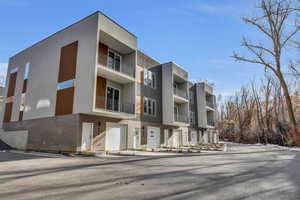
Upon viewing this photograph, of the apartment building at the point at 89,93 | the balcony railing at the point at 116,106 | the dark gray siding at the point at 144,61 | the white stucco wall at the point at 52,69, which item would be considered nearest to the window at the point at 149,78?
the apartment building at the point at 89,93

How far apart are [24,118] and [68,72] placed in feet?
24.8

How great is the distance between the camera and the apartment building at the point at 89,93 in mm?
13195

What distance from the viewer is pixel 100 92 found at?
14.8m

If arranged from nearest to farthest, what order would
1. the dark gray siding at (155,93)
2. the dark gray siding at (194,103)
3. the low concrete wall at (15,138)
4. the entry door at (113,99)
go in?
1. the entry door at (113,99)
2. the low concrete wall at (15,138)
3. the dark gray siding at (155,93)
4. the dark gray siding at (194,103)

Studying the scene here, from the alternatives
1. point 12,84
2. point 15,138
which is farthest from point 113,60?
point 12,84

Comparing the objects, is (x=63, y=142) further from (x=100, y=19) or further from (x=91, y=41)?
(x=100, y=19)

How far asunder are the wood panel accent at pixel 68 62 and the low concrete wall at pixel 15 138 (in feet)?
22.7

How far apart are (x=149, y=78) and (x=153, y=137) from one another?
672cm

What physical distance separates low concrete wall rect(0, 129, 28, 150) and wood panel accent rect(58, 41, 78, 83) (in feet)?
22.7

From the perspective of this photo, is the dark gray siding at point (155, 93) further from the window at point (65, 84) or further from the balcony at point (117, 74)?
the window at point (65, 84)

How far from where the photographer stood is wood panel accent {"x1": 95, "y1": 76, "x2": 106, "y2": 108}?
→ 1403 cm

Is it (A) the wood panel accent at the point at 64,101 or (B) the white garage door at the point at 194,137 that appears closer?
(A) the wood panel accent at the point at 64,101

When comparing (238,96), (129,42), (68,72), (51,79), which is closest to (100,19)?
(129,42)

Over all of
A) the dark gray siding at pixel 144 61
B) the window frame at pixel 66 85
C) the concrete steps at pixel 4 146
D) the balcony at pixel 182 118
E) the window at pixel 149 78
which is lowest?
the concrete steps at pixel 4 146
